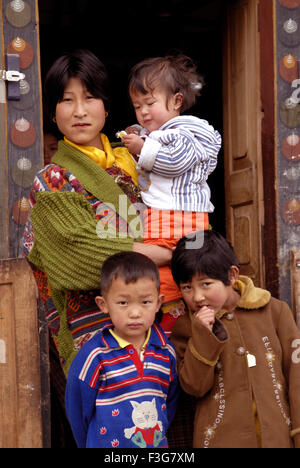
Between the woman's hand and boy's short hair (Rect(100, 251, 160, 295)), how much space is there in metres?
0.09

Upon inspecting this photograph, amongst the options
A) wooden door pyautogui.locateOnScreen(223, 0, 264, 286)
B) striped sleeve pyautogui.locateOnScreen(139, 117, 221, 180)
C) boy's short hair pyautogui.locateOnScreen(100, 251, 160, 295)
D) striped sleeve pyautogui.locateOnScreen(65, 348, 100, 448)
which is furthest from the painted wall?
striped sleeve pyautogui.locateOnScreen(65, 348, 100, 448)

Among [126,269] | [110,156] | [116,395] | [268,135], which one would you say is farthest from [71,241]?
[268,135]

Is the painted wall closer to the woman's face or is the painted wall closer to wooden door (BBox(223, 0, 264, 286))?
wooden door (BBox(223, 0, 264, 286))

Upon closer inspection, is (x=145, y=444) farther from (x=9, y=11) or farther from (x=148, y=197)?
(x=9, y=11)

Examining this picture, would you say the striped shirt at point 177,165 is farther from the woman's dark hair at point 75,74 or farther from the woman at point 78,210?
the woman's dark hair at point 75,74

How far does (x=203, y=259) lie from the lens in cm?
233

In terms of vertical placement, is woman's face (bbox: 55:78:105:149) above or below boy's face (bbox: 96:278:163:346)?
above

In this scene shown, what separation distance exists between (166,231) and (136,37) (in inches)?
195

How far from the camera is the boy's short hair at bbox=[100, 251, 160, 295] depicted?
2223 millimetres

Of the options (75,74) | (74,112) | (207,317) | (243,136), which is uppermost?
(243,136)

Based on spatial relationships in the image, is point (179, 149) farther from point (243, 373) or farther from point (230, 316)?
point (243, 373)

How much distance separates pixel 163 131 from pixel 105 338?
2.98 ft

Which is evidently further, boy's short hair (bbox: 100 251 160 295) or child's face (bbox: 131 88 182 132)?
child's face (bbox: 131 88 182 132)

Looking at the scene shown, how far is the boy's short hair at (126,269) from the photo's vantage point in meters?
2.22
